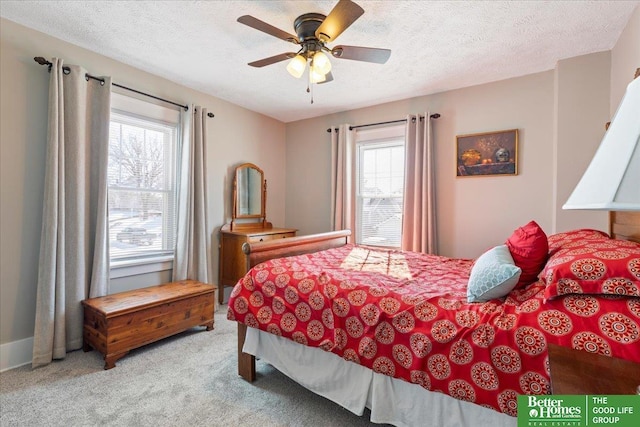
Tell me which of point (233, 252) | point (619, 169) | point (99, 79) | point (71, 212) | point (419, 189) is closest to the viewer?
point (619, 169)

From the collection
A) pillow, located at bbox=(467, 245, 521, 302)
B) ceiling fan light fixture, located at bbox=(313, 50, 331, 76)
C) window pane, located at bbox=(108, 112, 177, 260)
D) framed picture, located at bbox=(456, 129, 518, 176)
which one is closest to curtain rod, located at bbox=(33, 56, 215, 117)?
window pane, located at bbox=(108, 112, 177, 260)

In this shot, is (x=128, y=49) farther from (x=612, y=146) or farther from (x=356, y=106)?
(x=612, y=146)

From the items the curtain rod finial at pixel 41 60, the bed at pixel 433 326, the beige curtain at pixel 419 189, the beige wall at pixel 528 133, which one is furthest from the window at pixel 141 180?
the beige curtain at pixel 419 189

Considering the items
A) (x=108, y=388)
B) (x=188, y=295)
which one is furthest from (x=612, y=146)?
(x=188, y=295)

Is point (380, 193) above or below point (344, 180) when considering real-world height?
below

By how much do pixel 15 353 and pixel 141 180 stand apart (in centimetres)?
168

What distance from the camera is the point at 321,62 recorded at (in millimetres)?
2004

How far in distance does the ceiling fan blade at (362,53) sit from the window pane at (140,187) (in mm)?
2153

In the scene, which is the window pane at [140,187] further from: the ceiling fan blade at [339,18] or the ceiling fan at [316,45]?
the ceiling fan blade at [339,18]

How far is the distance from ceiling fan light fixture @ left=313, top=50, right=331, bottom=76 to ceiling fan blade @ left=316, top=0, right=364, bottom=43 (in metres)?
0.10

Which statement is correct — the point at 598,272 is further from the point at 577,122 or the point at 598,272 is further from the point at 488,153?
the point at 488,153

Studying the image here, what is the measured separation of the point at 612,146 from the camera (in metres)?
0.53

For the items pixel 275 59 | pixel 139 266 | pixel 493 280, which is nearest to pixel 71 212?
pixel 139 266

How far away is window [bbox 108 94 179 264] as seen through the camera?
9.14ft
